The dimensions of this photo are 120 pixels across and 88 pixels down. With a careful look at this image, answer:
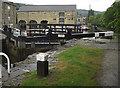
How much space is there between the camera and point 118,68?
221 inches

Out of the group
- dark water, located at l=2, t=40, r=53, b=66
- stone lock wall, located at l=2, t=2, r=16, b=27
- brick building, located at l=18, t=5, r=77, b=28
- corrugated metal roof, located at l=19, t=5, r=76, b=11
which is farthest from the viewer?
corrugated metal roof, located at l=19, t=5, r=76, b=11

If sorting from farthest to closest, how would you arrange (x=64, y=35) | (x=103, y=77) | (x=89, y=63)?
(x=64, y=35), (x=89, y=63), (x=103, y=77)

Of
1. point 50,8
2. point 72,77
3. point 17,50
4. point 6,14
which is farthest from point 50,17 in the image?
point 72,77

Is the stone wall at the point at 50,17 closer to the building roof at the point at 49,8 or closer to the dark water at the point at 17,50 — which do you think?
the building roof at the point at 49,8

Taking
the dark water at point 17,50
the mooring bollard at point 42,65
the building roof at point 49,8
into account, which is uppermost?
the building roof at point 49,8

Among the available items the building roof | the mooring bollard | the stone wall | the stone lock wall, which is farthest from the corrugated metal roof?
the mooring bollard

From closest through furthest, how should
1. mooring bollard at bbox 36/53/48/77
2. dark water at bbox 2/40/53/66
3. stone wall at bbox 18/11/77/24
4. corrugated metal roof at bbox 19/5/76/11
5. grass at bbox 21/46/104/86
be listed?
grass at bbox 21/46/104/86 → mooring bollard at bbox 36/53/48/77 → dark water at bbox 2/40/53/66 → stone wall at bbox 18/11/77/24 → corrugated metal roof at bbox 19/5/76/11

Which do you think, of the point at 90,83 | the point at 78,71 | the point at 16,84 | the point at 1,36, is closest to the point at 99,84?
the point at 90,83

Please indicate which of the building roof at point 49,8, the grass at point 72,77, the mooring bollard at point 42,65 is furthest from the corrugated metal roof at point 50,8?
the mooring bollard at point 42,65

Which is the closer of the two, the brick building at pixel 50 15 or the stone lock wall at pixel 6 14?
the stone lock wall at pixel 6 14

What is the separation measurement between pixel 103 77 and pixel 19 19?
45.8 m

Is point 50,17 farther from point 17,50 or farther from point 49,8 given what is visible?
point 17,50

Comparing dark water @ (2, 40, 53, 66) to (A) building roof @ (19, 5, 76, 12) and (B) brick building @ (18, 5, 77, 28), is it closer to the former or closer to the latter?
(B) brick building @ (18, 5, 77, 28)

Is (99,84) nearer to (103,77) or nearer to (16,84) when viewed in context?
(103,77)
